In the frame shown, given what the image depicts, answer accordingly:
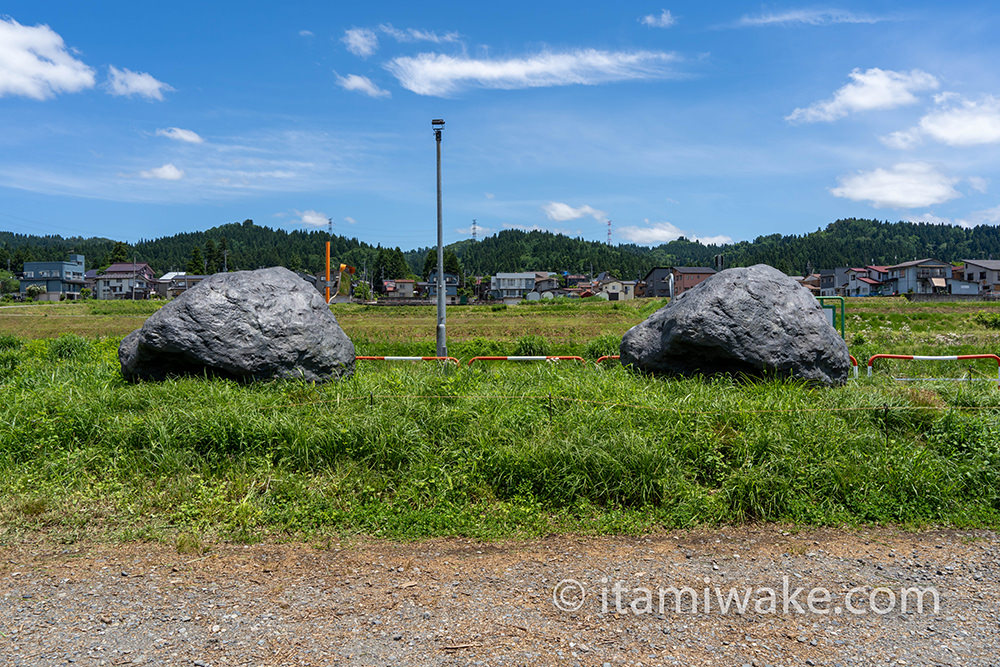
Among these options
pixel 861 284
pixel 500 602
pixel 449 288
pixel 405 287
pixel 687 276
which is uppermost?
pixel 687 276

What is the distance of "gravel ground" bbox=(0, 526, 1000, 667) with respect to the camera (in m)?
3.41

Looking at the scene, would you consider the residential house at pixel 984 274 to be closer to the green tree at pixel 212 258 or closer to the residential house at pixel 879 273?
the residential house at pixel 879 273

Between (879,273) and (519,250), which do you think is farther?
(519,250)

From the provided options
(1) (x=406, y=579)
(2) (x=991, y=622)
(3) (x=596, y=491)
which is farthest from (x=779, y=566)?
(1) (x=406, y=579)

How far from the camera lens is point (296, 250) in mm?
136625

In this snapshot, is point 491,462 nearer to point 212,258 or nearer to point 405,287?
point 405,287

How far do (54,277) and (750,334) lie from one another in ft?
393

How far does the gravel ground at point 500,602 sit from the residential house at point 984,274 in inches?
3671

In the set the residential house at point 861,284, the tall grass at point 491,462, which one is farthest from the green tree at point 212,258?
the tall grass at point 491,462

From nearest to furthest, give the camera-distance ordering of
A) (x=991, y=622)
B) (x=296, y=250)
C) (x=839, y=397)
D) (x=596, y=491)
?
(x=991, y=622) → (x=596, y=491) → (x=839, y=397) → (x=296, y=250)

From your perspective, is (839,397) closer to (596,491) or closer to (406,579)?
(596,491)

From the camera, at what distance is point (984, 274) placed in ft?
273

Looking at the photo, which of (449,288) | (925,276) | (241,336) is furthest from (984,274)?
(241,336)

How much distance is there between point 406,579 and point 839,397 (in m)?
5.53
